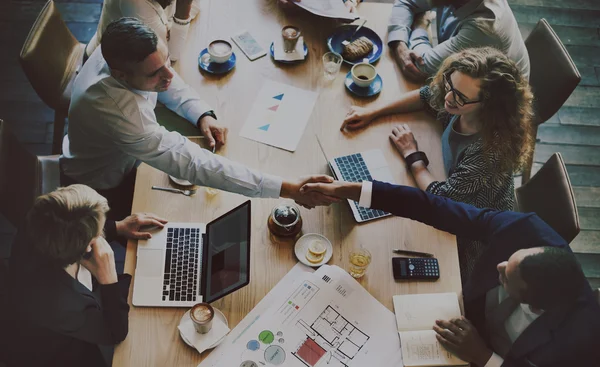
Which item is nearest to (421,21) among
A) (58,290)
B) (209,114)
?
(209,114)

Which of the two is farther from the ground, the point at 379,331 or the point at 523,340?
the point at 523,340

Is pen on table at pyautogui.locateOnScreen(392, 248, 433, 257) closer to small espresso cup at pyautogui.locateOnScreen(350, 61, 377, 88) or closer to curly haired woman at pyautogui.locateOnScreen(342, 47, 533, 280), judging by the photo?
curly haired woman at pyautogui.locateOnScreen(342, 47, 533, 280)

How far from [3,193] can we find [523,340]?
1.89 metres

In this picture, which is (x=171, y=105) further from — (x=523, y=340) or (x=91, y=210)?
(x=523, y=340)

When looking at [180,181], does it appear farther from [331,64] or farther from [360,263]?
[331,64]

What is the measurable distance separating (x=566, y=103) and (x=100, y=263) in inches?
121

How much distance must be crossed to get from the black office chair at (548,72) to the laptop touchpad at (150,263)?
70.5 inches

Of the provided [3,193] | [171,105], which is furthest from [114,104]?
[3,193]

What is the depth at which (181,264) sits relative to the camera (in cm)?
184

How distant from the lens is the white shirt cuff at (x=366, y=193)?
1.95m

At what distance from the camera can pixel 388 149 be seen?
7.22 ft

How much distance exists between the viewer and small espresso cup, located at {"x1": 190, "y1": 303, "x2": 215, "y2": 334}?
A: 1672mm

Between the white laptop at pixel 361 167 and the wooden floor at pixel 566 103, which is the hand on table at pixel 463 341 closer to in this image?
the white laptop at pixel 361 167

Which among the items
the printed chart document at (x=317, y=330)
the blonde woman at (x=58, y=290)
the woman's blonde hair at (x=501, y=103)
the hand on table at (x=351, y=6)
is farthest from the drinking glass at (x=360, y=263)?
the hand on table at (x=351, y=6)
